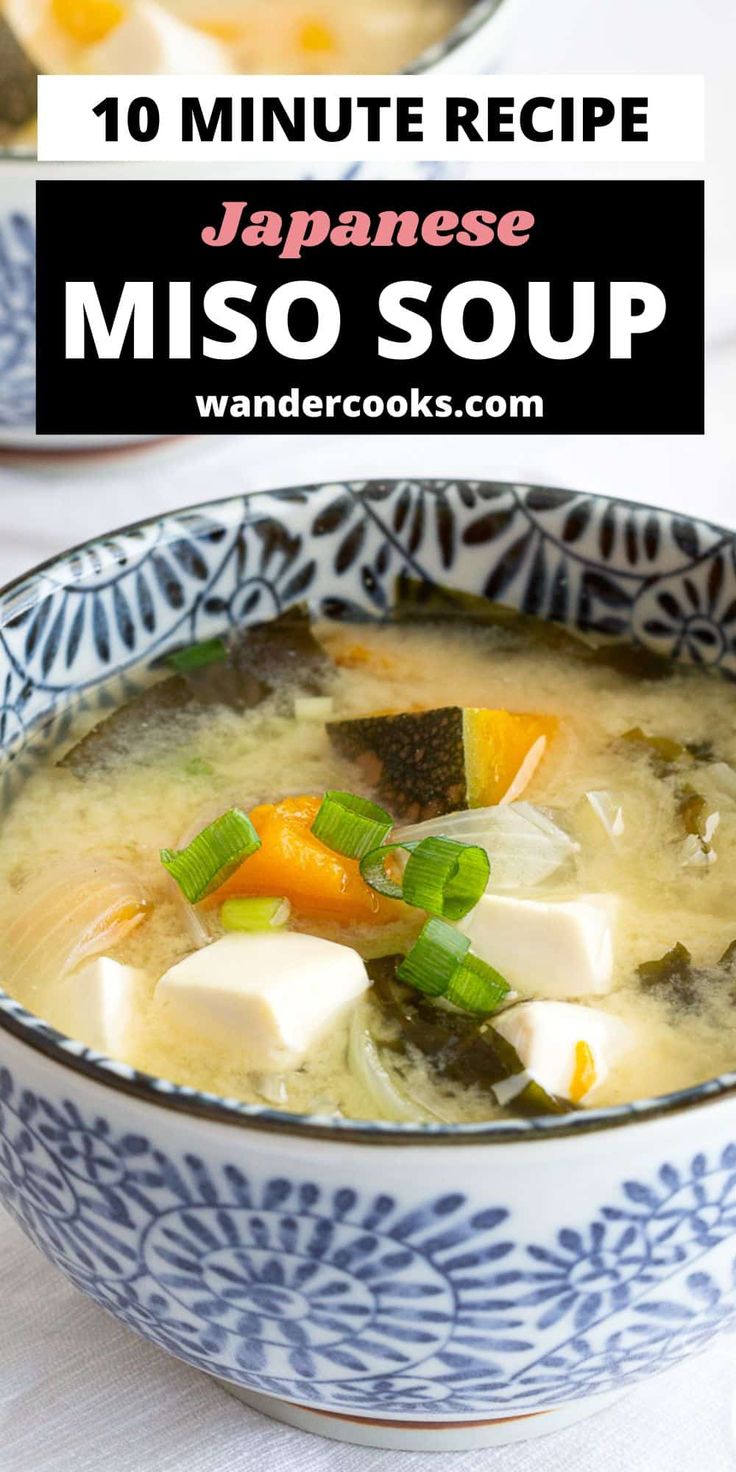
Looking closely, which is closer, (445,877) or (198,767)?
(445,877)

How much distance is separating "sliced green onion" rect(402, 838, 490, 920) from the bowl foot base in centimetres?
33

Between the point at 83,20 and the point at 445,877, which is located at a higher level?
the point at 83,20

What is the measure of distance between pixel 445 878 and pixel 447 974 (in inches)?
3.1

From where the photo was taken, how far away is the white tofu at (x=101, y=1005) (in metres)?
1.11

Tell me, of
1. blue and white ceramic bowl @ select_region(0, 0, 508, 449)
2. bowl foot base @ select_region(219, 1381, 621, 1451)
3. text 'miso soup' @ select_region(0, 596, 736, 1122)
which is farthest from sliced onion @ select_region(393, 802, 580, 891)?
blue and white ceramic bowl @ select_region(0, 0, 508, 449)

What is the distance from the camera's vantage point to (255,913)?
1.23 m

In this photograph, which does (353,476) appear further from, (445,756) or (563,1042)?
(563,1042)

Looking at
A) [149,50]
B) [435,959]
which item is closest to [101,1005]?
[435,959]

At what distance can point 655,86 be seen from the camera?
2076 mm

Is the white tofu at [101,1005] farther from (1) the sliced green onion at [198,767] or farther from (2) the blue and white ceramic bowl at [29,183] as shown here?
(2) the blue and white ceramic bowl at [29,183]

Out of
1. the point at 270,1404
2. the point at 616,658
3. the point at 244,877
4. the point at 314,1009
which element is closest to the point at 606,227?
the point at 616,658

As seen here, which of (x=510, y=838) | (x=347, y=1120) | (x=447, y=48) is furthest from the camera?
(x=447, y=48)

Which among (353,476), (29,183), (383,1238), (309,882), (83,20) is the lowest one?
(383,1238)

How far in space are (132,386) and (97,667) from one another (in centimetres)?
60
